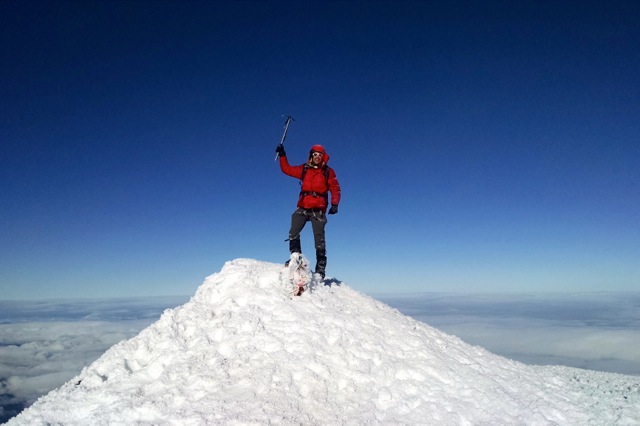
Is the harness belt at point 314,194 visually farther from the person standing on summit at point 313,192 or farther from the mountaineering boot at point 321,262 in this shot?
the mountaineering boot at point 321,262

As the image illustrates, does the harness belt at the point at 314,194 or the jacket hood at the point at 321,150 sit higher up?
the jacket hood at the point at 321,150

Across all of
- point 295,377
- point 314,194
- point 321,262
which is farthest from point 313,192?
point 295,377

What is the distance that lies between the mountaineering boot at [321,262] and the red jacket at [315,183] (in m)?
1.33

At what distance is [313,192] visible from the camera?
36.5ft

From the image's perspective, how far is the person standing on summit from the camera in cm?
1109

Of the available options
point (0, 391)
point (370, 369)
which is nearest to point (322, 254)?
point (370, 369)

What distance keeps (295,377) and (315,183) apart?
5444 millimetres

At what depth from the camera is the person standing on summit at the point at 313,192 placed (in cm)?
1109

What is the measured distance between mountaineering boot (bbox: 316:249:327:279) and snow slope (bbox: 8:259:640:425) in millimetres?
1049

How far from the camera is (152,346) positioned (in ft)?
29.2

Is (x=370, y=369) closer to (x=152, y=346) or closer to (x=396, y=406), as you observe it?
(x=396, y=406)

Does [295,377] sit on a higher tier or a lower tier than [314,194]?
lower

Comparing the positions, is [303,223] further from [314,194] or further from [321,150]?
[321,150]

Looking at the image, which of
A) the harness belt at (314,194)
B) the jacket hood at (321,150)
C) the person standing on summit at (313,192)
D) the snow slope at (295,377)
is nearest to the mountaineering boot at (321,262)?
the person standing on summit at (313,192)
